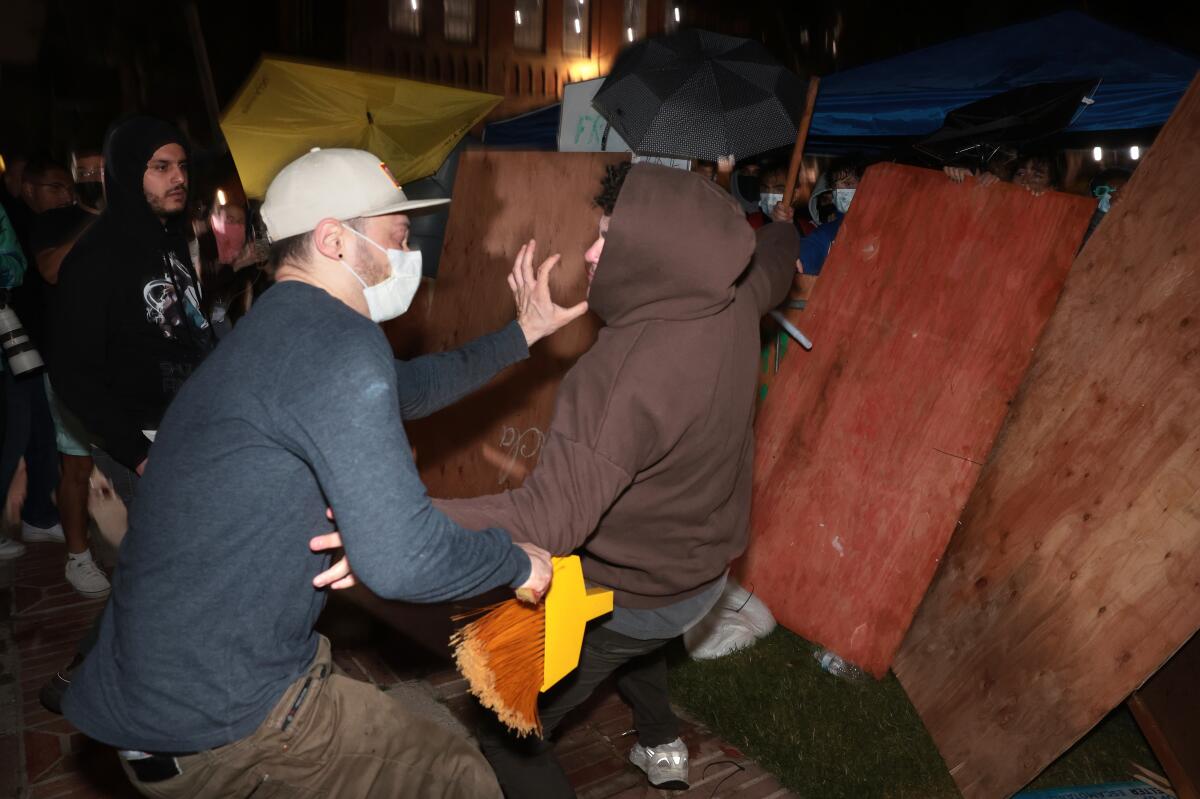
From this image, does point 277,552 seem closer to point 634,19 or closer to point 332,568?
point 332,568

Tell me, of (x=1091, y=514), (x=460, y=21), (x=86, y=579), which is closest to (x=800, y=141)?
(x=1091, y=514)

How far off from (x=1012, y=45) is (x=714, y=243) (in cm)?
431

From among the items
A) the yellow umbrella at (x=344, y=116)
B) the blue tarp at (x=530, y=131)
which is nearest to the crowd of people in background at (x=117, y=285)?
the yellow umbrella at (x=344, y=116)

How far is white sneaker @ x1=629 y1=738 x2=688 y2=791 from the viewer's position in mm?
3441

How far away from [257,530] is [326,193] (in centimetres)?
79

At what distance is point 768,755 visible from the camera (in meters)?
3.69

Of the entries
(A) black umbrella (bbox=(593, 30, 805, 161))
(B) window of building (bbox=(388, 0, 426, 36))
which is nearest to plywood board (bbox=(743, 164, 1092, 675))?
(A) black umbrella (bbox=(593, 30, 805, 161))

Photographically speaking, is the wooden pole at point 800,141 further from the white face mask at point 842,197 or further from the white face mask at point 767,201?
the white face mask at point 767,201

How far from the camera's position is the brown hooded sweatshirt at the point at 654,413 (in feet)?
6.88

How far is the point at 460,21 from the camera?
18078 millimetres

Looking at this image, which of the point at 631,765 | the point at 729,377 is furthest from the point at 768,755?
the point at 729,377

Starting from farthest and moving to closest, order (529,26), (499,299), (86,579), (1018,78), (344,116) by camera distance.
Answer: (529,26) → (344,116) → (499,299) → (86,579) → (1018,78)

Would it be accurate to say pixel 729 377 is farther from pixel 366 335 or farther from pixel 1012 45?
pixel 1012 45

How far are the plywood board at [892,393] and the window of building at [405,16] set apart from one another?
15.2m
